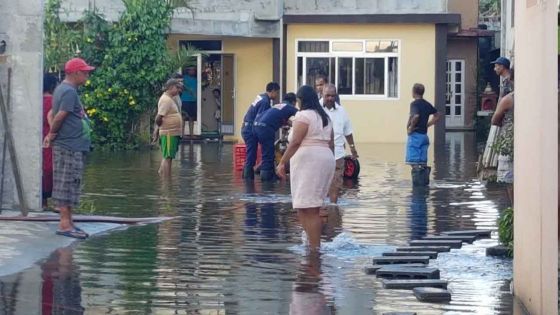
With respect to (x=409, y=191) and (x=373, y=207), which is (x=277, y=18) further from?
(x=373, y=207)

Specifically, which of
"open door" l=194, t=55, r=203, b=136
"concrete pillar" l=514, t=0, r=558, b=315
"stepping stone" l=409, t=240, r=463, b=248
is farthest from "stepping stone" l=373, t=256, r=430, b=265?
"open door" l=194, t=55, r=203, b=136

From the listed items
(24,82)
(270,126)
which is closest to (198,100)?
(270,126)

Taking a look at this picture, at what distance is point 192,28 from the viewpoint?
30547mm

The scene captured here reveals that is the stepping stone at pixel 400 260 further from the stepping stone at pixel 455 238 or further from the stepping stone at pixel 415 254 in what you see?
the stepping stone at pixel 455 238

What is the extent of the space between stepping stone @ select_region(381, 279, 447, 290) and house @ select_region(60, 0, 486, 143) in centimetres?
2106

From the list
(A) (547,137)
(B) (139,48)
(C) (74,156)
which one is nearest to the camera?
(A) (547,137)

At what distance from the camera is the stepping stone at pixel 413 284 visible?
10.1m

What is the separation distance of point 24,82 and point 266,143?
7.01 meters

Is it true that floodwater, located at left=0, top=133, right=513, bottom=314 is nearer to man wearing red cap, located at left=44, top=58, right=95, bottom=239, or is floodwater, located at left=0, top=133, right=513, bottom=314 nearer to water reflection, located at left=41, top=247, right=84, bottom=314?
water reflection, located at left=41, top=247, right=84, bottom=314

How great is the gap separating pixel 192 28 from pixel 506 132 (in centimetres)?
1683

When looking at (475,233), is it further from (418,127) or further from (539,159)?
(418,127)

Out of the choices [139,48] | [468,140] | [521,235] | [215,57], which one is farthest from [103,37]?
[521,235]

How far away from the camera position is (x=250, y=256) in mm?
11883

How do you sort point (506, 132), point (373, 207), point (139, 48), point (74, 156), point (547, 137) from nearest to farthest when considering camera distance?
point (547, 137), point (74, 156), point (506, 132), point (373, 207), point (139, 48)
